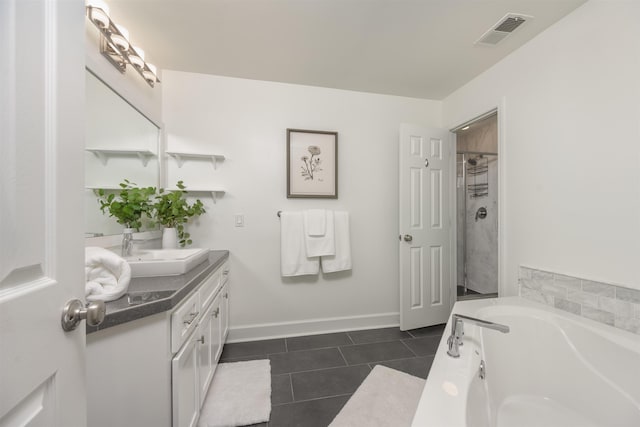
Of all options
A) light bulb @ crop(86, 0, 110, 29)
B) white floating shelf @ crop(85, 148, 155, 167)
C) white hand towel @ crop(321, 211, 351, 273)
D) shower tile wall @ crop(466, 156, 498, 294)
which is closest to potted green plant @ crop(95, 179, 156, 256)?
white floating shelf @ crop(85, 148, 155, 167)

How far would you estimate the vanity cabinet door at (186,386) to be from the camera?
965 millimetres

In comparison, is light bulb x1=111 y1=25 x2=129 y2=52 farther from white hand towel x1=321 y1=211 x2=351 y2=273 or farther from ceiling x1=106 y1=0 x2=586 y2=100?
white hand towel x1=321 y1=211 x2=351 y2=273

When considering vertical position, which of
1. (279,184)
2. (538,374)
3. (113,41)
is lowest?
(538,374)

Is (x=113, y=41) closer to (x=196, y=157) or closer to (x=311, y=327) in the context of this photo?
(x=196, y=157)

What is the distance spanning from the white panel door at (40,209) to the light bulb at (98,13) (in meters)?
1.04

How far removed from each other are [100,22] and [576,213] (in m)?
2.79

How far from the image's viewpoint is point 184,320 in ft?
3.49

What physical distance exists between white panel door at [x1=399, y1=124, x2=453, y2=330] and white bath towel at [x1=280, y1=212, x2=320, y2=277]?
35.2 inches

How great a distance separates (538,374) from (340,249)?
1.44 metres

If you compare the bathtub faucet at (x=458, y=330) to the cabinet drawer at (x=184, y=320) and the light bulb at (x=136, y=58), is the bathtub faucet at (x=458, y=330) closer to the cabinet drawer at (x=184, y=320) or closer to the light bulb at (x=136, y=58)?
the cabinet drawer at (x=184, y=320)

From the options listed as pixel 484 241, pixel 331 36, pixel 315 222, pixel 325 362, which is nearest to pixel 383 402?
pixel 325 362

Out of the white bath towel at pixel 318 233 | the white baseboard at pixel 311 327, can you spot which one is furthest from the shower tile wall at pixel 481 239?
the white bath towel at pixel 318 233

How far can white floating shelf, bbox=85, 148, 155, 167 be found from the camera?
1.33 m

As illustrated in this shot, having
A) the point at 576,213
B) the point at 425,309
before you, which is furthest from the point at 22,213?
the point at 425,309
